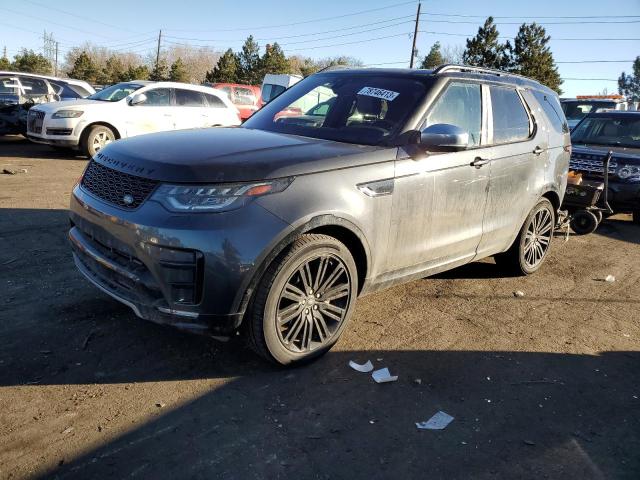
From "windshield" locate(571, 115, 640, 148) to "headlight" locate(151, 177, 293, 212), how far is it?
7.84 m

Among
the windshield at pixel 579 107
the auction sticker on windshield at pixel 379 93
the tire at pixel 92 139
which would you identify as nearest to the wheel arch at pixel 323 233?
the auction sticker on windshield at pixel 379 93

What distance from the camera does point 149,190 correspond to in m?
2.97

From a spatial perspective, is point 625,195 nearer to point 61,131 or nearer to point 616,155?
point 616,155

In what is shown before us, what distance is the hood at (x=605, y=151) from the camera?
310 inches

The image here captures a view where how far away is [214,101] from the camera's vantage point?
41.8 feet

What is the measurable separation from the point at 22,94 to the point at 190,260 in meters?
12.7

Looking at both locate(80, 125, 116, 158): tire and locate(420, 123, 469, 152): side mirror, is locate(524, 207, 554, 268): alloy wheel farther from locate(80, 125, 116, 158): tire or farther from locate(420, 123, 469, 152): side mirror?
locate(80, 125, 116, 158): tire

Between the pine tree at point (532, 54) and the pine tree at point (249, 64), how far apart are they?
82.6 ft

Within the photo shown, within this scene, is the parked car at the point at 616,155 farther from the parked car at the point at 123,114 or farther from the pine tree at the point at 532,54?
the pine tree at the point at 532,54

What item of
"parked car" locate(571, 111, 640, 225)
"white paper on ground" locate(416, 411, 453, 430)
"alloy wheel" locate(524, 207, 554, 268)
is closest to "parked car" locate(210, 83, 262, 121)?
"parked car" locate(571, 111, 640, 225)

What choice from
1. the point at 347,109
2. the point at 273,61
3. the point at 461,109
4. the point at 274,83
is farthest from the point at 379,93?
the point at 273,61

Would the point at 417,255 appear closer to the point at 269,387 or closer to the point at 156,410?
the point at 269,387

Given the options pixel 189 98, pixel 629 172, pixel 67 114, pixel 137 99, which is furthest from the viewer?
pixel 189 98

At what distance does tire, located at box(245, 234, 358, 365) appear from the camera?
3072 mm
